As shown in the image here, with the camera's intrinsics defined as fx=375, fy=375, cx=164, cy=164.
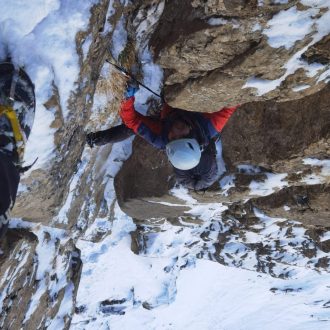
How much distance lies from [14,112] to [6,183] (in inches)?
31.4

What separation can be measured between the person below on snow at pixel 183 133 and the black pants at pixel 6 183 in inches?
71.6

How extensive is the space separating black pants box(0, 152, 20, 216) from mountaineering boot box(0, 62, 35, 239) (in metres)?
0.01

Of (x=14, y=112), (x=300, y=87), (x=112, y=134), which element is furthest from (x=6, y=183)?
(x=300, y=87)

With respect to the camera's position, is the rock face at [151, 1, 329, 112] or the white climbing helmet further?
the white climbing helmet

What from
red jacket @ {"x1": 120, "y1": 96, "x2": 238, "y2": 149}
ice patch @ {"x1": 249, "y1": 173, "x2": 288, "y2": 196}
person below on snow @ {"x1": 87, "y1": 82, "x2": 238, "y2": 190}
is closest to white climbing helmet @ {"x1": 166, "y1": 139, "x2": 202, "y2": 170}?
person below on snow @ {"x1": 87, "y1": 82, "x2": 238, "y2": 190}

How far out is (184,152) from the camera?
4289 millimetres

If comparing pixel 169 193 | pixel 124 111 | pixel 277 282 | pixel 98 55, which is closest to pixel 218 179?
pixel 169 193

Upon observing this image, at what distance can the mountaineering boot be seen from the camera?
3.43 m

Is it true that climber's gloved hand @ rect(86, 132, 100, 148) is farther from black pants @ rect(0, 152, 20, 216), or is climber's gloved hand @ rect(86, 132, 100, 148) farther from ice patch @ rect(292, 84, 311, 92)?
ice patch @ rect(292, 84, 311, 92)

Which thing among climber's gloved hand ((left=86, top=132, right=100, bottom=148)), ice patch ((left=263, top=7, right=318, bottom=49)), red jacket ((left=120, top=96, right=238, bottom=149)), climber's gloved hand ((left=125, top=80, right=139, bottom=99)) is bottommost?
climber's gloved hand ((left=86, top=132, right=100, bottom=148))

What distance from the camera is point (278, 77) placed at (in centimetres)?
396

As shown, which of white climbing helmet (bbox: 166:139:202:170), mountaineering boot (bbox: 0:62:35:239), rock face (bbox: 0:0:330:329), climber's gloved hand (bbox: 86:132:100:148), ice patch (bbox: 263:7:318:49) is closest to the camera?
ice patch (bbox: 263:7:318:49)

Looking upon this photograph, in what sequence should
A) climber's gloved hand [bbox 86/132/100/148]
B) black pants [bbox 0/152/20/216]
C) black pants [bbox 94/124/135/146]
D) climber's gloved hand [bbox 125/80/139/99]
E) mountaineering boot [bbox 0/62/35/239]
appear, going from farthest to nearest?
1. climber's gloved hand [bbox 86/132/100/148]
2. black pants [bbox 94/124/135/146]
3. climber's gloved hand [bbox 125/80/139/99]
4. mountaineering boot [bbox 0/62/35/239]
5. black pants [bbox 0/152/20/216]

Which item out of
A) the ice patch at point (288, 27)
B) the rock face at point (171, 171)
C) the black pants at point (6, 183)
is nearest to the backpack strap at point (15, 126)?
the black pants at point (6, 183)
